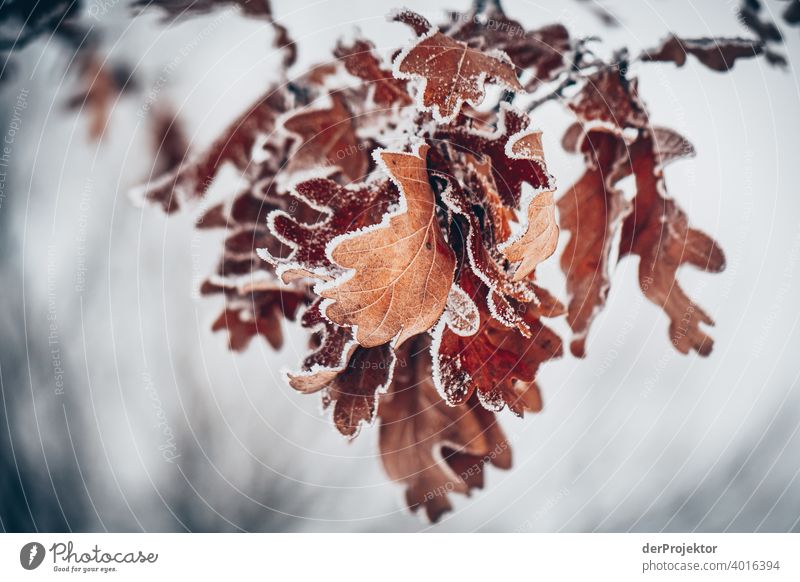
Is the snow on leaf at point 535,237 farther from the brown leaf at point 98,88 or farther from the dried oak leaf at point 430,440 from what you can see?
the brown leaf at point 98,88

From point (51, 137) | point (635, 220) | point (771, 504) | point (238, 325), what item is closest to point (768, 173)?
point (635, 220)

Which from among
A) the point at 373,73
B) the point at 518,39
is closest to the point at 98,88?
the point at 373,73

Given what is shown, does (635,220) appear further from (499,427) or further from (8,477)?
(8,477)

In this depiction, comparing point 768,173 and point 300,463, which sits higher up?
point 768,173

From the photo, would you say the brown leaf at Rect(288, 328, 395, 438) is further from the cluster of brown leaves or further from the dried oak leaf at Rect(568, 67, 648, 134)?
the dried oak leaf at Rect(568, 67, 648, 134)

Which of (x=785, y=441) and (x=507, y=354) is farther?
(x=785, y=441)
